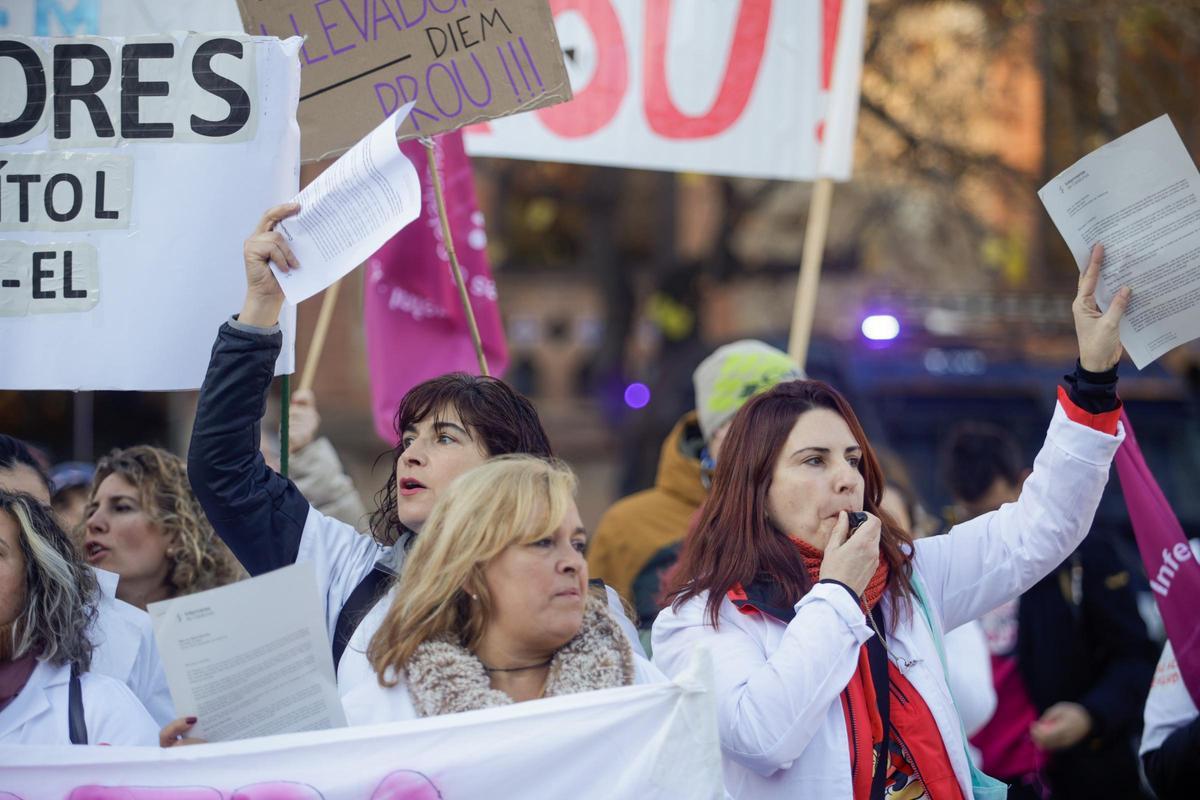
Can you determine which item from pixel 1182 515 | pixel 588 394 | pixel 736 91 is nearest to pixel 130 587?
pixel 736 91

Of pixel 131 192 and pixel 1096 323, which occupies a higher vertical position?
pixel 131 192

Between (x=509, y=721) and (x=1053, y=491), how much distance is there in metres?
1.28

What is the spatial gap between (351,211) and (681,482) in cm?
195

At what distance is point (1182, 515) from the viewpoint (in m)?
7.61

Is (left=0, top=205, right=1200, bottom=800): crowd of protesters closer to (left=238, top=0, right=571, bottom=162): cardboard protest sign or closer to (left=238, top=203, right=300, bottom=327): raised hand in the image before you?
(left=238, top=203, right=300, bottom=327): raised hand

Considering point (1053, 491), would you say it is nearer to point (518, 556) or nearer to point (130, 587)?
point (518, 556)

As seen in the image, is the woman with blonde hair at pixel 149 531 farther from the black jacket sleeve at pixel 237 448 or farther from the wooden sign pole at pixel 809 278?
the wooden sign pole at pixel 809 278

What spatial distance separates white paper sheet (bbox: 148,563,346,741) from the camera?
2.44 metres

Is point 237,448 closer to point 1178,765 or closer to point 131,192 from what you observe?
point 131,192

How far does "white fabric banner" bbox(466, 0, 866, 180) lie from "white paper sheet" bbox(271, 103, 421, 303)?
2.17m

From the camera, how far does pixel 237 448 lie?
2963mm

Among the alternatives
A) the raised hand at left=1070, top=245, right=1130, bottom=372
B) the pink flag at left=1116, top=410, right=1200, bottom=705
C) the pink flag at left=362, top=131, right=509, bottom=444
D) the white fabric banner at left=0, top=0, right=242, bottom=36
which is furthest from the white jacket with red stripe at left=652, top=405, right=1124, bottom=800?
the white fabric banner at left=0, top=0, right=242, bottom=36

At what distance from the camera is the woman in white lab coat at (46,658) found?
9.12 ft

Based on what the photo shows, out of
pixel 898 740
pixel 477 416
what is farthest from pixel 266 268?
pixel 898 740
